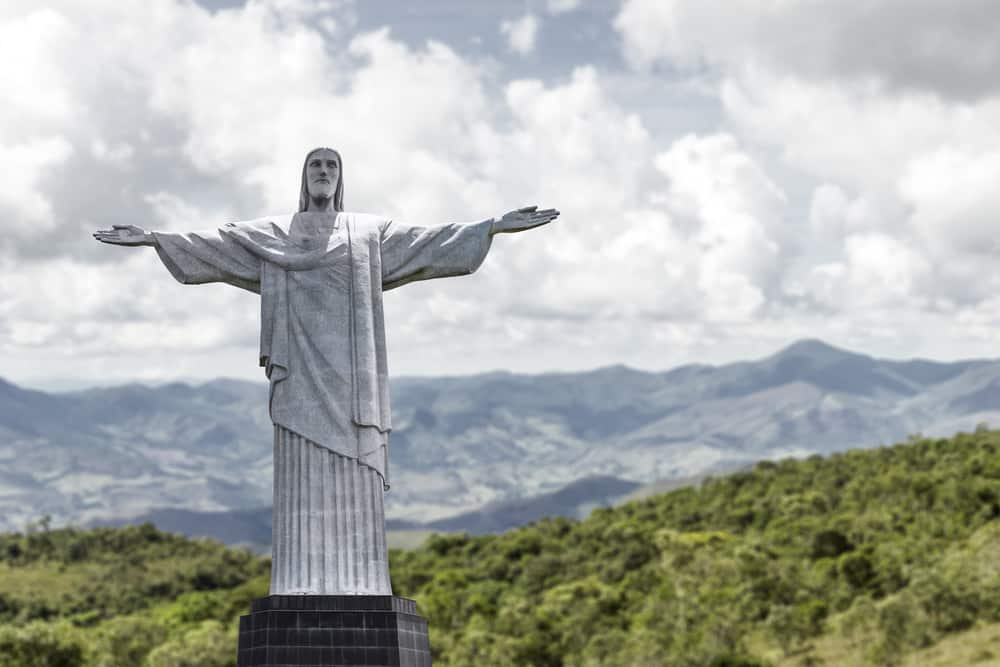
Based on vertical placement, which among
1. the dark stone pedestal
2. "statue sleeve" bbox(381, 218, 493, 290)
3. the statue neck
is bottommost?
the dark stone pedestal

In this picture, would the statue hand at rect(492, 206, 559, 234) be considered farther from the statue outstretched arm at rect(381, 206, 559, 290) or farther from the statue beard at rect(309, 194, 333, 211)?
the statue beard at rect(309, 194, 333, 211)

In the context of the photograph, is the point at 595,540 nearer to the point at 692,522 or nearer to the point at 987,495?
the point at 692,522

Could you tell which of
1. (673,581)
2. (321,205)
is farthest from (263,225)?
(673,581)

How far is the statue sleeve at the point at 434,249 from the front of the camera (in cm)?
1486

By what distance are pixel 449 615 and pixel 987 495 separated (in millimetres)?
31226

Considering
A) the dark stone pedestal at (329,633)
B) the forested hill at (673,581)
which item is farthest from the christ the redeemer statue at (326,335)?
the forested hill at (673,581)

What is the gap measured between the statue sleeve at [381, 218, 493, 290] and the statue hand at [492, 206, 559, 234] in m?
0.13

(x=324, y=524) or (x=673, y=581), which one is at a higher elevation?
(x=673, y=581)

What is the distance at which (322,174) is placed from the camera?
48.8ft

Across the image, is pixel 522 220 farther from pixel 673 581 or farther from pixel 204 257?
pixel 673 581

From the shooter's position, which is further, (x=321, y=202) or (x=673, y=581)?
(x=673, y=581)

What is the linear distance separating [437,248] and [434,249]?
1.6 inches

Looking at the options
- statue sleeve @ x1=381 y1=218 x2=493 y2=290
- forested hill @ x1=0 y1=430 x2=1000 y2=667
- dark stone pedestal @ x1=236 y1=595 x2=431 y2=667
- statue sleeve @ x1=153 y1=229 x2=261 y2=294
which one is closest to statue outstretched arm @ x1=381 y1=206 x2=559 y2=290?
statue sleeve @ x1=381 y1=218 x2=493 y2=290

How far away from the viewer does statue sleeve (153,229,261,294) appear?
14781 mm
